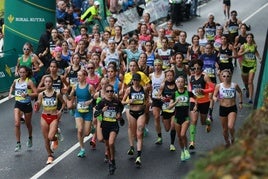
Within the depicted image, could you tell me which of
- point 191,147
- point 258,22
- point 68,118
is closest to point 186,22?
point 258,22

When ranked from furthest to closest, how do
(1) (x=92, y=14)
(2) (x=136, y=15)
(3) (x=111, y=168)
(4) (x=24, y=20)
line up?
(2) (x=136, y=15), (1) (x=92, y=14), (4) (x=24, y=20), (3) (x=111, y=168)

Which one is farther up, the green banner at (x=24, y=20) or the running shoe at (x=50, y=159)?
the green banner at (x=24, y=20)

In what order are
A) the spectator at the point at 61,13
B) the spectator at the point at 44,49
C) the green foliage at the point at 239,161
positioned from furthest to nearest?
the spectator at the point at 61,13
the spectator at the point at 44,49
the green foliage at the point at 239,161

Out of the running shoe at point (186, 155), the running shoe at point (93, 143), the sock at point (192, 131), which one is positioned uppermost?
the sock at point (192, 131)

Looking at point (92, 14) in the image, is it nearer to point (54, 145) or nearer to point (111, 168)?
point (54, 145)

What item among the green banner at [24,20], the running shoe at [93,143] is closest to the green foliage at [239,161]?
the running shoe at [93,143]

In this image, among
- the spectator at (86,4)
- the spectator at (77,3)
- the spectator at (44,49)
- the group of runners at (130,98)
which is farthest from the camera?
the spectator at (77,3)

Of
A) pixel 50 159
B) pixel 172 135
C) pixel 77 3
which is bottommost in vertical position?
pixel 50 159

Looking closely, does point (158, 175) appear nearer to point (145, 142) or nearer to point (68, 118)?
point (145, 142)

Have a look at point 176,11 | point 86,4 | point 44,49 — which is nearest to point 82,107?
point 44,49

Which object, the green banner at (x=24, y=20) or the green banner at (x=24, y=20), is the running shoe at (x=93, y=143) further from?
the green banner at (x=24, y=20)

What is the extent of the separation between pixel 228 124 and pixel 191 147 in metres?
1.07

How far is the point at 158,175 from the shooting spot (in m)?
11.3

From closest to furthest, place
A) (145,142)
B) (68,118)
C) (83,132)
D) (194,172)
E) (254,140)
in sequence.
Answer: (194,172), (254,140), (83,132), (145,142), (68,118)
